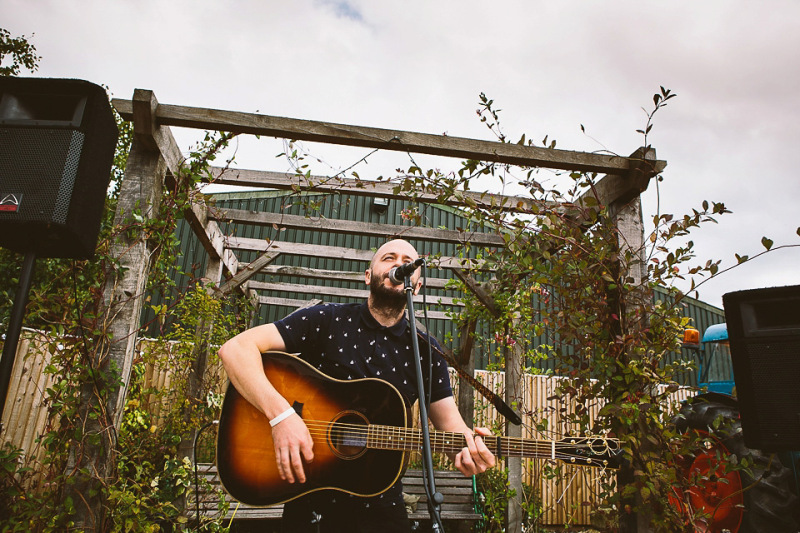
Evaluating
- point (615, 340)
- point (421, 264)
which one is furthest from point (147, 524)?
point (615, 340)

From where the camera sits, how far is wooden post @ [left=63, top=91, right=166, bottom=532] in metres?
2.58

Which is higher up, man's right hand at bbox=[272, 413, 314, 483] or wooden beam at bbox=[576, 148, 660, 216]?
wooden beam at bbox=[576, 148, 660, 216]

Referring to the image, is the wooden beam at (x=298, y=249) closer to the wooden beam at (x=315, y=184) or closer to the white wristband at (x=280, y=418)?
the wooden beam at (x=315, y=184)

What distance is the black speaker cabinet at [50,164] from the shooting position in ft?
5.71

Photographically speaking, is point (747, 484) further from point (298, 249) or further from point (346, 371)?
point (298, 249)

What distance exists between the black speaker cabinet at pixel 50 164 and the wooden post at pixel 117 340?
3.48 feet

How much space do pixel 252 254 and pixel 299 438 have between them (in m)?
10.3

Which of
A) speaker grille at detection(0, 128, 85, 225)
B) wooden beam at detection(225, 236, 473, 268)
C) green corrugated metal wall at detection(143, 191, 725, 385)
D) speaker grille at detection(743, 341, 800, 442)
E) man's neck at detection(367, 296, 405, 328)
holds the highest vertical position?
green corrugated metal wall at detection(143, 191, 725, 385)

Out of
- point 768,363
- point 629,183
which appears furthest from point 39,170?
point 768,363

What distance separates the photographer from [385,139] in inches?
125

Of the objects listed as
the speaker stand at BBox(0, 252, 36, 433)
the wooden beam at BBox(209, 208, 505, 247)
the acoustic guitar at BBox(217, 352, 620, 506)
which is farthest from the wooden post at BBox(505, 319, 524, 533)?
the speaker stand at BBox(0, 252, 36, 433)

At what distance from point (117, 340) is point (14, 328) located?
1302 mm

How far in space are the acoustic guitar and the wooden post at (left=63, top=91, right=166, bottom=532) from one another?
1.04 meters

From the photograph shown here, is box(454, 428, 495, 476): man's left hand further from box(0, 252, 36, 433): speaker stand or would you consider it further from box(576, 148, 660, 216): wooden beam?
box(0, 252, 36, 433): speaker stand
